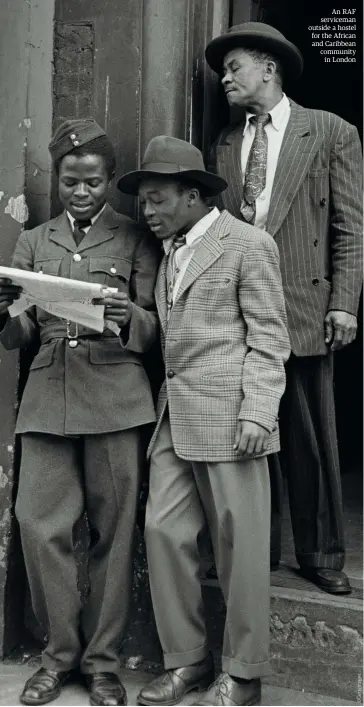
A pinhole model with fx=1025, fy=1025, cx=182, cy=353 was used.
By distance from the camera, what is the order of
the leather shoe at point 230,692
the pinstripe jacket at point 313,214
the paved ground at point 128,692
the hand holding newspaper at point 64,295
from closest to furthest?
the hand holding newspaper at point 64,295, the leather shoe at point 230,692, the paved ground at point 128,692, the pinstripe jacket at point 313,214

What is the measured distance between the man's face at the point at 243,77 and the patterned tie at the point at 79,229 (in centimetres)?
80

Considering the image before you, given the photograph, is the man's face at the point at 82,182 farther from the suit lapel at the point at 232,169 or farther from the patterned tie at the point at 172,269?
the suit lapel at the point at 232,169

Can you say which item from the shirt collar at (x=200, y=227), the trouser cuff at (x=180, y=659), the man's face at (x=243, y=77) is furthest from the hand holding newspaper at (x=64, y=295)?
the trouser cuff at (x=180, y=659)

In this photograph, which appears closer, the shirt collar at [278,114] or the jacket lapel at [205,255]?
the jacket lapel at [205,255]

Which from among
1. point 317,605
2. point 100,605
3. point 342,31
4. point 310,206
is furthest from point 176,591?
point 342,31

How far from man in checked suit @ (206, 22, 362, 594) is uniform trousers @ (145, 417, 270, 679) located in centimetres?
62

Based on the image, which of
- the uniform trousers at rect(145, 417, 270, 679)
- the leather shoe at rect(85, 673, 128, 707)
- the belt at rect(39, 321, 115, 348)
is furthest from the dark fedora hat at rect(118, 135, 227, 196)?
the leather shoe at rect(85, 673, 128, 707)

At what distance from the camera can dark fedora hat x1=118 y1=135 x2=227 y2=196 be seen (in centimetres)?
370

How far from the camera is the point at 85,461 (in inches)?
153

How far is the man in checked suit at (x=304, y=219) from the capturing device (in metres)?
4.09

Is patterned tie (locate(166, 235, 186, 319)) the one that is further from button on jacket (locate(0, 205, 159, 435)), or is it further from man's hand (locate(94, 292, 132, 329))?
man's hand (locate(94, 292, 132, 329))

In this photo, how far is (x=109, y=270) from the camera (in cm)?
388

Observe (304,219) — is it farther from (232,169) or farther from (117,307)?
(117,307)

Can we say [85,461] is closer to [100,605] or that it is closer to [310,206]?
[100,605]
